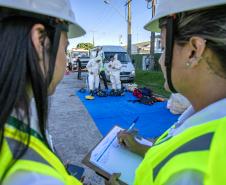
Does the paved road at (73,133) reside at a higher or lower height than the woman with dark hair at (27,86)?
lower

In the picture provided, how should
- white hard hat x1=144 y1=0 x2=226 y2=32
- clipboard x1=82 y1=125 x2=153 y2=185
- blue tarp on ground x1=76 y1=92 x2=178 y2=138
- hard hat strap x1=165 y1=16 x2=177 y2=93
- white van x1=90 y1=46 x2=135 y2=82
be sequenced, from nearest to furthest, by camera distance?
white hard hat x1=144 y1=0 x2=226 y2=32
hard hat strap x1=165 y1=16 x2=177 y2=93
clipboard x1=82 y1=125 x2=153 y2=185
blue tarp on ground x1=76 y1=92 x2=178 y2=138
white van x1=90 y1=46 x2=135 y2=82

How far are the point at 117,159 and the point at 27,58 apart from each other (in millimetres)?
1330

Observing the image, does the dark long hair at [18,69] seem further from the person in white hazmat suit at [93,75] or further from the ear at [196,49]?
the person in white hazmat suit at [93,75]

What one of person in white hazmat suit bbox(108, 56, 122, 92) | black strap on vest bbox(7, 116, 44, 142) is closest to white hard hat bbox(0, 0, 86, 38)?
black strap on vest bbox(7, 116, 44, 142)

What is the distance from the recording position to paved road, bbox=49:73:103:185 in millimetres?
4961

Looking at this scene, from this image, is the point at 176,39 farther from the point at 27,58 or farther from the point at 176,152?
the point at 27,58

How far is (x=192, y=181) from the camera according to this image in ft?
3.20

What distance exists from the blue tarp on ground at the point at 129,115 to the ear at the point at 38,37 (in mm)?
5510

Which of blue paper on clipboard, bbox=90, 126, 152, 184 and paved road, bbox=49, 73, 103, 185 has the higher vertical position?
blue paper on clipboard, bbox=90, 126, 152, 184

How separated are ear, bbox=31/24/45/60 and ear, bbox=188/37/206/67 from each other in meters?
0.60

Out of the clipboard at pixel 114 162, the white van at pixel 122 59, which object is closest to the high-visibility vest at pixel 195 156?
the clipboard at pixel 114 162

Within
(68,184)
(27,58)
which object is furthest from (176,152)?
(27,58)

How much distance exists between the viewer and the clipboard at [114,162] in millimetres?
2072

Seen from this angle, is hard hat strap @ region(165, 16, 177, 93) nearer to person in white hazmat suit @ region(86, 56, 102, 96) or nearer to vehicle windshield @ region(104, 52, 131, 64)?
person in white hazmat suit @ region(86, 56, 102, 96)
